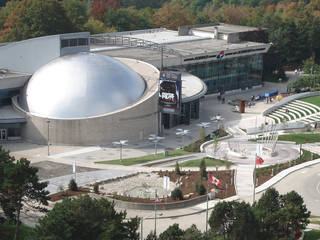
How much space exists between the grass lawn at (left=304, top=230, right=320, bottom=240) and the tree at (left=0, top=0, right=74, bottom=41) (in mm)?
84135

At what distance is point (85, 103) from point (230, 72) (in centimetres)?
4578

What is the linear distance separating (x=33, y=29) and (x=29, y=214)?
2914 inches

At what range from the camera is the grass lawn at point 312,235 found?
5833 centimetres

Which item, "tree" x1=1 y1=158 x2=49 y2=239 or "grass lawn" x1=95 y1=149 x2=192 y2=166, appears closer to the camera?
"tree" x1=1 y1=158 x2=49 y2=239

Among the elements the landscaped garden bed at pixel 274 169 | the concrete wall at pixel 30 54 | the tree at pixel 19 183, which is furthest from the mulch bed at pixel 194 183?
the concrete wall at pixel 30 54

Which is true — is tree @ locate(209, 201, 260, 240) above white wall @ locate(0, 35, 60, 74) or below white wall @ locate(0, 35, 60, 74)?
below

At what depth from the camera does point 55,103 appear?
90750 mm

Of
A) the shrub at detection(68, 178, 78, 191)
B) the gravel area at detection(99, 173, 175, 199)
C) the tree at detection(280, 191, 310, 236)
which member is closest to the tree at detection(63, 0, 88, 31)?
the gravel area at detection(99, 173, 175, 199)

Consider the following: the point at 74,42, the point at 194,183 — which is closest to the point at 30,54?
the point at 74,42

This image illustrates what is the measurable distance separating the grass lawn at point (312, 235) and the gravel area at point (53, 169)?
29292mm

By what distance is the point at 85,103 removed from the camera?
90500 mm

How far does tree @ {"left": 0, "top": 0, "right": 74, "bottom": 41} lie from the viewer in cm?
13225

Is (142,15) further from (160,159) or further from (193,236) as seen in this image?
(193,236)

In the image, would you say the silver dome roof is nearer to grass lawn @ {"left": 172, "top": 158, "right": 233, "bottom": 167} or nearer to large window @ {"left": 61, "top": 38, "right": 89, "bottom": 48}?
large window @ {"left": 61, "top": 38, "right": 89, "bottom": 48}
